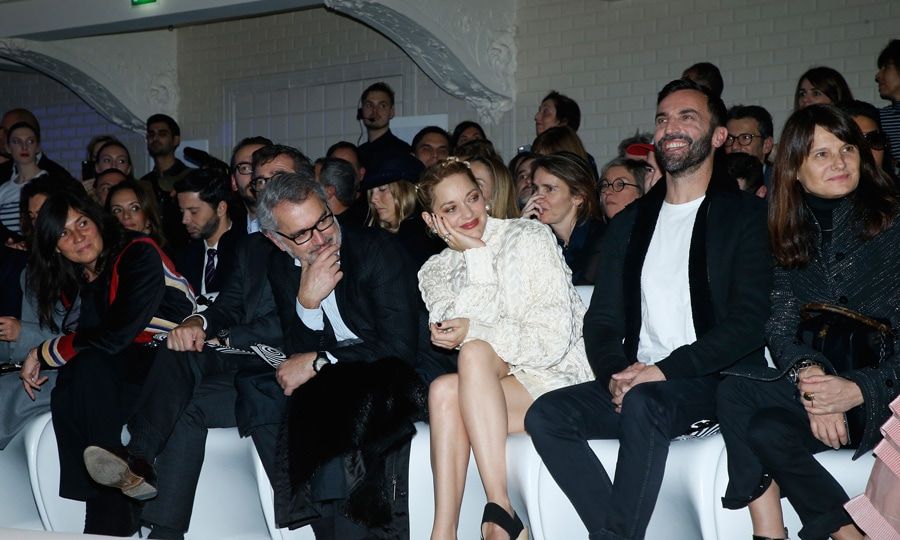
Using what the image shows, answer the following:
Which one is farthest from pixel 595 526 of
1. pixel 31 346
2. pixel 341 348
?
pixel 31 346

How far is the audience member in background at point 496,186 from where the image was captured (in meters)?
4.21

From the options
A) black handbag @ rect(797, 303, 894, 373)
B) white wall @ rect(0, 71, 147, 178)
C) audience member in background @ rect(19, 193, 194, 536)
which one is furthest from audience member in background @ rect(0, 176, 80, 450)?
white wall @ rect(0, 71, 147, 178)

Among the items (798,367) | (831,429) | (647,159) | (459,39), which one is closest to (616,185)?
(647,159)

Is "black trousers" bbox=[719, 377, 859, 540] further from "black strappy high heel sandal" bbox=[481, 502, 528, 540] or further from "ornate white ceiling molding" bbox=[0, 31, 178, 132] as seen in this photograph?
"ornate white ceiling molding" bbox=[0, 31, 178, 132]

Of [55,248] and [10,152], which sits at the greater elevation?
[10,152]

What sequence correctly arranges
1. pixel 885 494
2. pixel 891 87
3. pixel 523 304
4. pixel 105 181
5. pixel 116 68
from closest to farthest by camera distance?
pixel 885 494 < pixel 523 304 < pixel 891 87 < pixel 105 181 < pixel 116 68

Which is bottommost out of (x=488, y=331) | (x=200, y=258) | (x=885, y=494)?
(x=885, y=494)

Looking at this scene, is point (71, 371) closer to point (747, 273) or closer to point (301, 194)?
point (301, 194)

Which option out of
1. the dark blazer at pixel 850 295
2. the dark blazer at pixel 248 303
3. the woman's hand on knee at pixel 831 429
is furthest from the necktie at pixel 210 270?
the woman's hand on knee at pixel 831 429

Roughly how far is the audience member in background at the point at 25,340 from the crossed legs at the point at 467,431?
1.81 m

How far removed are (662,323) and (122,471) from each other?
1859 mm

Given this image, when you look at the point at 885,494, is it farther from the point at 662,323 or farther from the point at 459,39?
the point at 459,39

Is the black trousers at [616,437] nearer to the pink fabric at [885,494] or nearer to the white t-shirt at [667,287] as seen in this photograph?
the white t-shirt at [667,287]

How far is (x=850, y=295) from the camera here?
3.10 meters
